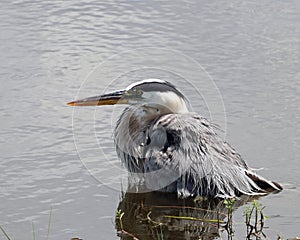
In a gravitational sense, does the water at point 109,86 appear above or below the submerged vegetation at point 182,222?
above

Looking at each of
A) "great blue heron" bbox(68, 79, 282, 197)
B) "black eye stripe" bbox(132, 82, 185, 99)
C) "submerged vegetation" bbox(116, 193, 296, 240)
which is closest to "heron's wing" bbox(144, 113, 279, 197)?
"great blue heron" bbox(68, 79, 282, 197)

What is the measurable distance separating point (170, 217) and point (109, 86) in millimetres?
2109

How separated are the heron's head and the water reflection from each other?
684mm

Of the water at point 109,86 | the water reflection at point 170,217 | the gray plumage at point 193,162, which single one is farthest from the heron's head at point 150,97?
the water reflection at point 170,217

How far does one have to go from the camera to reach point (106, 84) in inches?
278

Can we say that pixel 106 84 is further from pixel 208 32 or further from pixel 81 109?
pixel 208 32

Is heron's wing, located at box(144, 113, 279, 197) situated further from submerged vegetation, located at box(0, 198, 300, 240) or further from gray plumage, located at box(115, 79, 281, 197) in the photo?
submerged vegetation, located at box(0, 198, 300, 240)

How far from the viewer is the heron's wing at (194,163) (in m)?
5.55

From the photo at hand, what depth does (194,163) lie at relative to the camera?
18.3ft

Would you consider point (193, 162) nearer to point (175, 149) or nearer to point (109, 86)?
point (175, 149)

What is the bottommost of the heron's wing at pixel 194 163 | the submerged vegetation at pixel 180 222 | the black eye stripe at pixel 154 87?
the submerged vegetation at pixel 180 222

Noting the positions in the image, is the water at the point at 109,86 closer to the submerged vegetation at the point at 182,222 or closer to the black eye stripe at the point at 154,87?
the submerged vegetation at the point at 182,222

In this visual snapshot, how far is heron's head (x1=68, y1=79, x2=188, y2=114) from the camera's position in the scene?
18.9 ft

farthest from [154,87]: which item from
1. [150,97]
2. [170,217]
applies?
[170,217]
